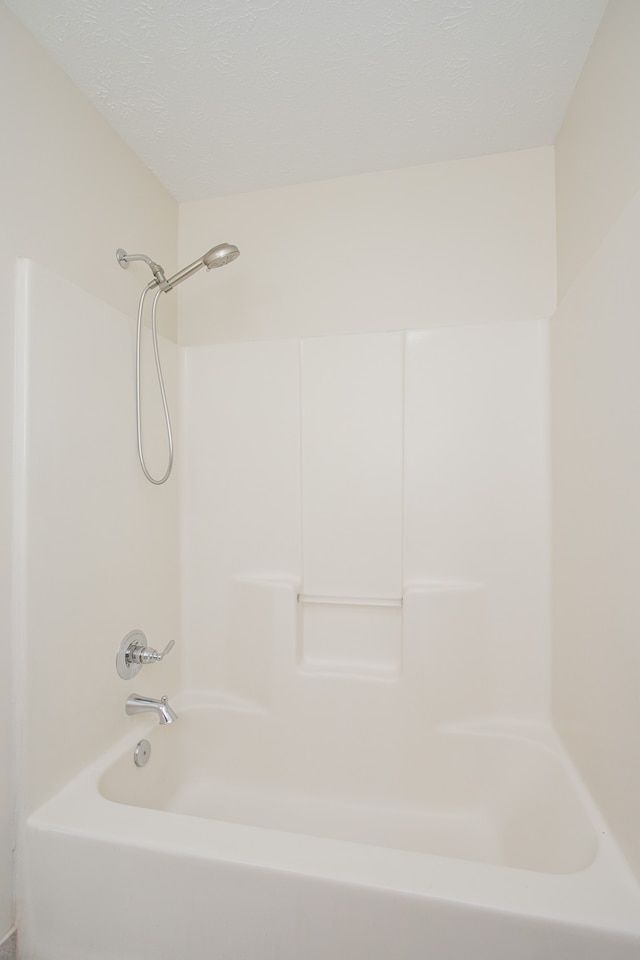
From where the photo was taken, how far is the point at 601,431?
1086 mm

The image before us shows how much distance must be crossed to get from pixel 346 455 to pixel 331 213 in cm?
91

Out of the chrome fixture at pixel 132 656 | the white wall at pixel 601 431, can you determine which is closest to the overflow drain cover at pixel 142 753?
the chrome fixture at pixel 132 656

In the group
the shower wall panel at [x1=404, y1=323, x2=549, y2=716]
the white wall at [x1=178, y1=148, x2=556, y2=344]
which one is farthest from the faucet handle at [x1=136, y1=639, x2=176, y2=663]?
the white wall at [x1=178, y1=148, x2=556, y2=344]

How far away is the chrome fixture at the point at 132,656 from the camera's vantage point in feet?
4.51

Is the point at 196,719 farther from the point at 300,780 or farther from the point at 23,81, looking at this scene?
the point at 23,81

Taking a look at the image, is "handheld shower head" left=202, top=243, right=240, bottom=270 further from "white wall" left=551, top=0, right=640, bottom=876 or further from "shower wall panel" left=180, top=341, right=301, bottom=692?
"white wall" left=551, top=0, right=640, bottom=876

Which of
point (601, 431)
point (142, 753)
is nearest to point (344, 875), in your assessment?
point (142, 753)

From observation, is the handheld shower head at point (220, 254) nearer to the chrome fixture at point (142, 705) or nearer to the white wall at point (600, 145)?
the white wall at point (600, 145)

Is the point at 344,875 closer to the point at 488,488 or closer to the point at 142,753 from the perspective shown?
the point at 142,753

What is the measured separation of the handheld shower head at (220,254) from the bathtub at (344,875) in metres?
1.46

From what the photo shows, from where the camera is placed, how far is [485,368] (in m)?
1.54

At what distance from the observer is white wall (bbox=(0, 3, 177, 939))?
1041 millimetres

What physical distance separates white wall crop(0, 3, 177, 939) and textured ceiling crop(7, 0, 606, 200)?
8cm

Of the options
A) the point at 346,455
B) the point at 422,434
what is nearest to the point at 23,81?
the point at 346,455
